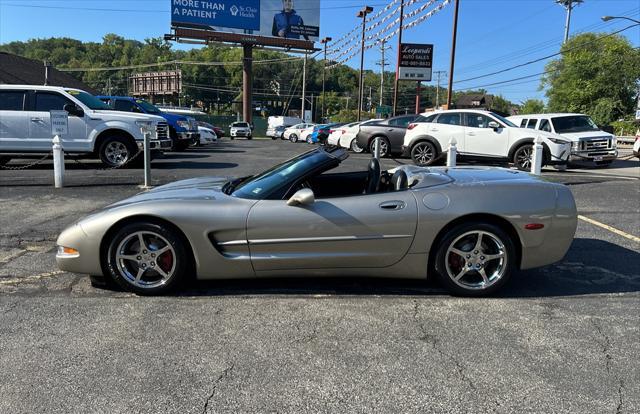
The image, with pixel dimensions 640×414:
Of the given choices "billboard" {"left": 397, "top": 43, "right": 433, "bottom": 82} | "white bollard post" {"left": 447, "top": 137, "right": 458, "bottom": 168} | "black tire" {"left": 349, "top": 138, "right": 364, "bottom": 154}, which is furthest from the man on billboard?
"white bollard post" {"left": 447, "top": 137, "right": 458, "bottom": 168}

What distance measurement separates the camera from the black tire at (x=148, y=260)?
13.1 feet

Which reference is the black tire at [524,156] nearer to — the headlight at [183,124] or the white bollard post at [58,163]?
the white bollard post at [58,163]

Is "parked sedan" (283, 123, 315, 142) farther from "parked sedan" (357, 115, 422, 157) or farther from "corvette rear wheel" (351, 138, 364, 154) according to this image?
"parked sedan" (357, 115, 422, 157)

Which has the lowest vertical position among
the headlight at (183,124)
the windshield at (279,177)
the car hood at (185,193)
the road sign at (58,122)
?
the car hood at (185,193)

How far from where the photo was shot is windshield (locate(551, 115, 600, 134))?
49.8ft

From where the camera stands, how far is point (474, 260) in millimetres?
4070

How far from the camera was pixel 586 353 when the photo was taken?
3.20 m

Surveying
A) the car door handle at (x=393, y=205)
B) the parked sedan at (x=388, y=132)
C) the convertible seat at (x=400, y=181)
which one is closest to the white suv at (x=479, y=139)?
the parked sedan at (x=388, y=132)

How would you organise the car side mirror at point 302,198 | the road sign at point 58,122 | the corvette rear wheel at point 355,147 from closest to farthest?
the car side mirror at point 302,198 < the road sign at point 58,122 < the corvette rear wheel at point 355,147

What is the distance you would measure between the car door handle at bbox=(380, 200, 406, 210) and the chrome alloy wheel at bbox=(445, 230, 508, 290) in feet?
1.69

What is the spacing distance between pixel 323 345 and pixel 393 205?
4.26ft

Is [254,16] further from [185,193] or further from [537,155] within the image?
[185,193]

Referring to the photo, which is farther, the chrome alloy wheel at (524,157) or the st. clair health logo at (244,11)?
the st. clair health logo at (244,11)

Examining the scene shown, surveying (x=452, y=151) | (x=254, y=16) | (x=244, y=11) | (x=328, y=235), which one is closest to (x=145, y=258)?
(x=328, y=235)
